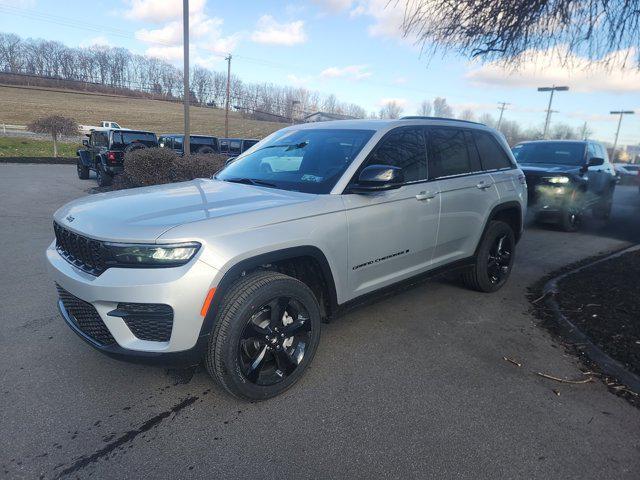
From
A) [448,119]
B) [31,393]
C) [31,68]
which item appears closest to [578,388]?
[448,119]

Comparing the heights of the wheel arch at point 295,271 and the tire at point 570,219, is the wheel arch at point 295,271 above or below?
above

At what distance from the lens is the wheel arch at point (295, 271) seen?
248 centimetres

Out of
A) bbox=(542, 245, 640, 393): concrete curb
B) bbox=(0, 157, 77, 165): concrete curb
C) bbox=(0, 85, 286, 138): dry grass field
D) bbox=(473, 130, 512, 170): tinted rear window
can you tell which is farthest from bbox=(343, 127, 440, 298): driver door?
bbox=(0, 85, 286, 138): dry grass field

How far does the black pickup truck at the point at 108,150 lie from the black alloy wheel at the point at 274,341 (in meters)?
11.2

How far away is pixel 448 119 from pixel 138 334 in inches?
144

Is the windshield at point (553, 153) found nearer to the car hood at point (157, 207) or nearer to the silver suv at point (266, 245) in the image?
the silver suv at point (266, 245)

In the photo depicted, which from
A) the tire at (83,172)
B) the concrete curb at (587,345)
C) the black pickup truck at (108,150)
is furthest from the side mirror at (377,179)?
the tire at (83,172)

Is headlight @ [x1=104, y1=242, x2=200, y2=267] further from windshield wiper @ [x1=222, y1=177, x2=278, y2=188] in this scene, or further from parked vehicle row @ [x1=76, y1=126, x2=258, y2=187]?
parked vehicle row @ [x1=76, y1=126, x2=258, y2=187]

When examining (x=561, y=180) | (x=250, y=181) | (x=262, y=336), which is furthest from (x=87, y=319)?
(x=561, y=180)

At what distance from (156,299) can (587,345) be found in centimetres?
354

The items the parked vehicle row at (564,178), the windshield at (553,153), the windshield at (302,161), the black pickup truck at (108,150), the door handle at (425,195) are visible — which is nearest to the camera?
the windshield at (302,161)

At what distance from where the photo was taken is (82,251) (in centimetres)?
265

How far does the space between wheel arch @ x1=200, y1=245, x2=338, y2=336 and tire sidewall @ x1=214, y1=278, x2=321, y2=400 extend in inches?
5.3

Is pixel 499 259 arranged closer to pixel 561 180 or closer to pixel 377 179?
pixel 377 179
